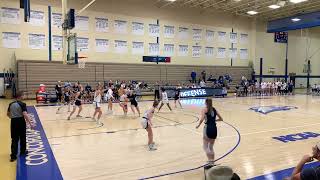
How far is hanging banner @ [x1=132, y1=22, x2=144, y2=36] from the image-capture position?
26978 mm

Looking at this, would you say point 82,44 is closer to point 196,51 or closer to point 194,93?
point 194,93

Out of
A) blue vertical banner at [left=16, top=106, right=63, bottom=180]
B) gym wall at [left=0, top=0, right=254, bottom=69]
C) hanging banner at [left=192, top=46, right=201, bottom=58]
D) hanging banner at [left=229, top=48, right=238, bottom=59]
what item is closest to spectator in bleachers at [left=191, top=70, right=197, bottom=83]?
gym wall at [left=0, top=0, right=254, bottom=69]

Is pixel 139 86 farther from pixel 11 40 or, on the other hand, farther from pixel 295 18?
pixel 295 18

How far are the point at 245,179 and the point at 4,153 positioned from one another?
19.9 ft

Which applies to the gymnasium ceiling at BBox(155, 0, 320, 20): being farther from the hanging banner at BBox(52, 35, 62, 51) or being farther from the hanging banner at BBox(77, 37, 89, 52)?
the hanging banner at BBox(52, 35, 62, 51)

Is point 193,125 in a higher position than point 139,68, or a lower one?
lower

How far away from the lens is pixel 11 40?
22.2m

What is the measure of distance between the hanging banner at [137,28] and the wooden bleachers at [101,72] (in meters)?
3.01

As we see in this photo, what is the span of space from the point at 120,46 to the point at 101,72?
3051 millimetres

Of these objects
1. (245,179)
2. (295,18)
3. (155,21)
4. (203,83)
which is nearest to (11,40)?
(155,21)

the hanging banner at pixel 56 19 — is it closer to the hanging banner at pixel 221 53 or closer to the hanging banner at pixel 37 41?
the hanging banner at pixel 37 41

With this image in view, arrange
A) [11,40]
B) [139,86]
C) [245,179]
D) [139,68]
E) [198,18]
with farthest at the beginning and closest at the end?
1. [198,18]
2. [139,68]
3. [139,86]
4. [11,40]
5. [245,179]

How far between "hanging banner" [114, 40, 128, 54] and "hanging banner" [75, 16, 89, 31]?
113 inches

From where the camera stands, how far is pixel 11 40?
2217cm
